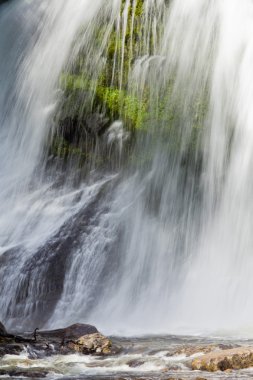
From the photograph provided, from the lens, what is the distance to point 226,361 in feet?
24.6

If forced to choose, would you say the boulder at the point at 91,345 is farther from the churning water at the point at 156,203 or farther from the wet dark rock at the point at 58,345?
the churning water at the point at 156,203

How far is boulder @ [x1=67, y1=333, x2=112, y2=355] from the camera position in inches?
353

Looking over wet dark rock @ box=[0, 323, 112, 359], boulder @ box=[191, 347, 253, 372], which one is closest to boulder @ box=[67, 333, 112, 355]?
wet dark rock @ box=[0, 323, 112, 359]

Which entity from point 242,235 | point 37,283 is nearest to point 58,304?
point 37,283

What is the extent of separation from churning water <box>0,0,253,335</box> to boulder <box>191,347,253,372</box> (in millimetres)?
3860

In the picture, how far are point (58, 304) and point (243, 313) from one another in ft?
13.6

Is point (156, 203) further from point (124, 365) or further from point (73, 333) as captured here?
point (124, 365)

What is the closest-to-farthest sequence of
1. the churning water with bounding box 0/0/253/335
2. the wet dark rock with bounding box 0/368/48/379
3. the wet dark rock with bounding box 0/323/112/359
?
the wet dark rock with bounding box 0/368/48/379 < the wet dark rock with bounding box 0/323/112/359 < the churning water with bounding box 0/0/253/335

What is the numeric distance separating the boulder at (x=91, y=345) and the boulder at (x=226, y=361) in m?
1.75

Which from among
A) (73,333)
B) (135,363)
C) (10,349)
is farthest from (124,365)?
(73,333)

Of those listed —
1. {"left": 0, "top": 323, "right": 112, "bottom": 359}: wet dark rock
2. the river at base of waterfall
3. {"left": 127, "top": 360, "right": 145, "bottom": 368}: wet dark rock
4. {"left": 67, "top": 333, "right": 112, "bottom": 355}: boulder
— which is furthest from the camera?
{"left": 67, "top": 333, "right": 112, "bottom": 355}: boulder

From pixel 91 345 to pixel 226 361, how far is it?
2394 mm

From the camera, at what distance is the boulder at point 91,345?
29.5 feet

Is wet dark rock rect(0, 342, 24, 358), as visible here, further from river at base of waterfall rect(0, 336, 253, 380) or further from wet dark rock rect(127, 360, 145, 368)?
wet dark rock rect(127, 360, 145, 368)
